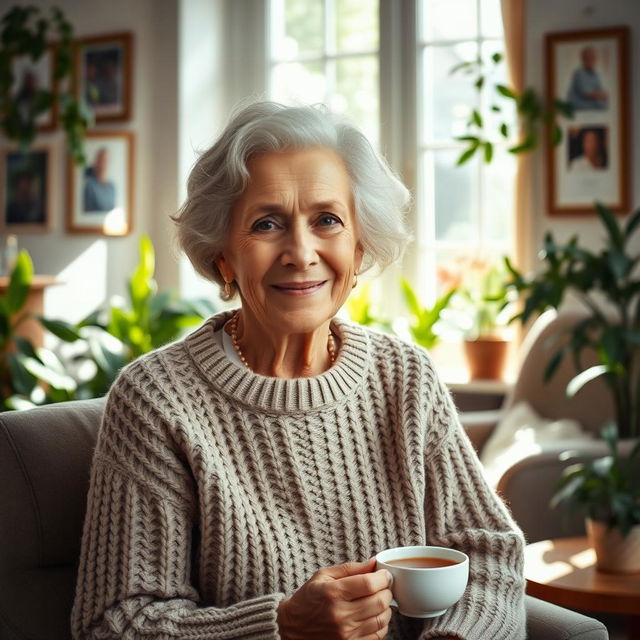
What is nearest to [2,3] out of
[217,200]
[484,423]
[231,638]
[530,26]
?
[530,26]

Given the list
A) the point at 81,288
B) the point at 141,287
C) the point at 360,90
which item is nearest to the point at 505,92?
the point at 360,90

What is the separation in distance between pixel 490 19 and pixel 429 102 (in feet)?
1.48

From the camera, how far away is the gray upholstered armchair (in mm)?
1432

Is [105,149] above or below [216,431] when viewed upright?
above

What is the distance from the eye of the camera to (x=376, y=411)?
5.17 ft

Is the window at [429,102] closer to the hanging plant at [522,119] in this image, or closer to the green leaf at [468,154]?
the hanging plant at [522,119]

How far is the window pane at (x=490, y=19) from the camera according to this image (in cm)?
436

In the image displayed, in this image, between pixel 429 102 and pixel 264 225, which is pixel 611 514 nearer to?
pixel 264 225

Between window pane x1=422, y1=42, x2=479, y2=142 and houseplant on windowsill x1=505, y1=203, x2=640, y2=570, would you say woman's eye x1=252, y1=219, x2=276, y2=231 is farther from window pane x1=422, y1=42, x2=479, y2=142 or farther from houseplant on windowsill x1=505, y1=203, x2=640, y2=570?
window pane x1=422, y1=42, x2=479, y2=142

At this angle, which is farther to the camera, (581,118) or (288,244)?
(581,118)

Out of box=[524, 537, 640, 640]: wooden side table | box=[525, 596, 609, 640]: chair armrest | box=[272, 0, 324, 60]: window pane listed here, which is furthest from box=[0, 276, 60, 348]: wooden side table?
box=[525, 596, 609, 640]: chair armrest

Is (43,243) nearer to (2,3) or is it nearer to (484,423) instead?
(2,3)

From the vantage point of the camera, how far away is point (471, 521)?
1.57m

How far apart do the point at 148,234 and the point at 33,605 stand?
3.59 m
